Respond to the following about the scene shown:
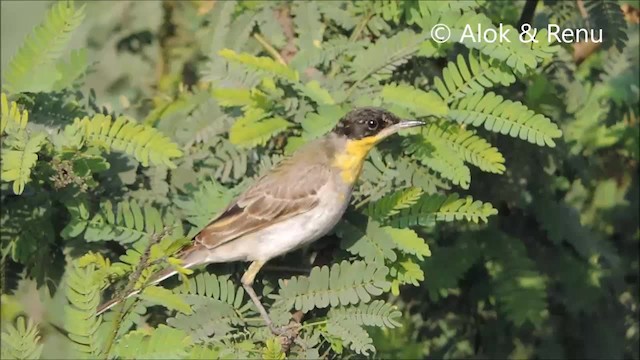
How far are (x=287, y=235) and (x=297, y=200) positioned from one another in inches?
6.7

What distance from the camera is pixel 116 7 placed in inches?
229

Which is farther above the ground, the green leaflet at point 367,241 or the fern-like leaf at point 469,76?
the fern-like leaf at point 469,76

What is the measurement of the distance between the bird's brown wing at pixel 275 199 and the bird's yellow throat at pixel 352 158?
0.07 meters

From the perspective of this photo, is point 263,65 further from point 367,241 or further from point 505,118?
point 505,118

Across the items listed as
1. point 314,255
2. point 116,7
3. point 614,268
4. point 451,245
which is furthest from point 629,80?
point 116,7

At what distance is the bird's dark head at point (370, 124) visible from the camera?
160 inches

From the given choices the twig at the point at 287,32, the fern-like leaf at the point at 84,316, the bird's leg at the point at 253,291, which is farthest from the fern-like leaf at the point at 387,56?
the fern-like leaf at the point at 84,316

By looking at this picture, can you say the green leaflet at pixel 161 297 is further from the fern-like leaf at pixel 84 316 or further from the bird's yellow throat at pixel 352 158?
the bird's yellow throat at pixel 352 158

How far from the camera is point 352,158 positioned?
4262mm

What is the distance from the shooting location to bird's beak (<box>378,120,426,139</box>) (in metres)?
3.98

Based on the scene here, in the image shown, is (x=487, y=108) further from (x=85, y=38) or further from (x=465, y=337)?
(x=85, y=38)

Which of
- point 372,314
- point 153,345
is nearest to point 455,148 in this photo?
point 372,314

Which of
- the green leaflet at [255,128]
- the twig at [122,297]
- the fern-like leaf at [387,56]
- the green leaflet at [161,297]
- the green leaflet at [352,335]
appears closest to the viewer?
the twig at [122,297]

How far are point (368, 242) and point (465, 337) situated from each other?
63.3 inches
